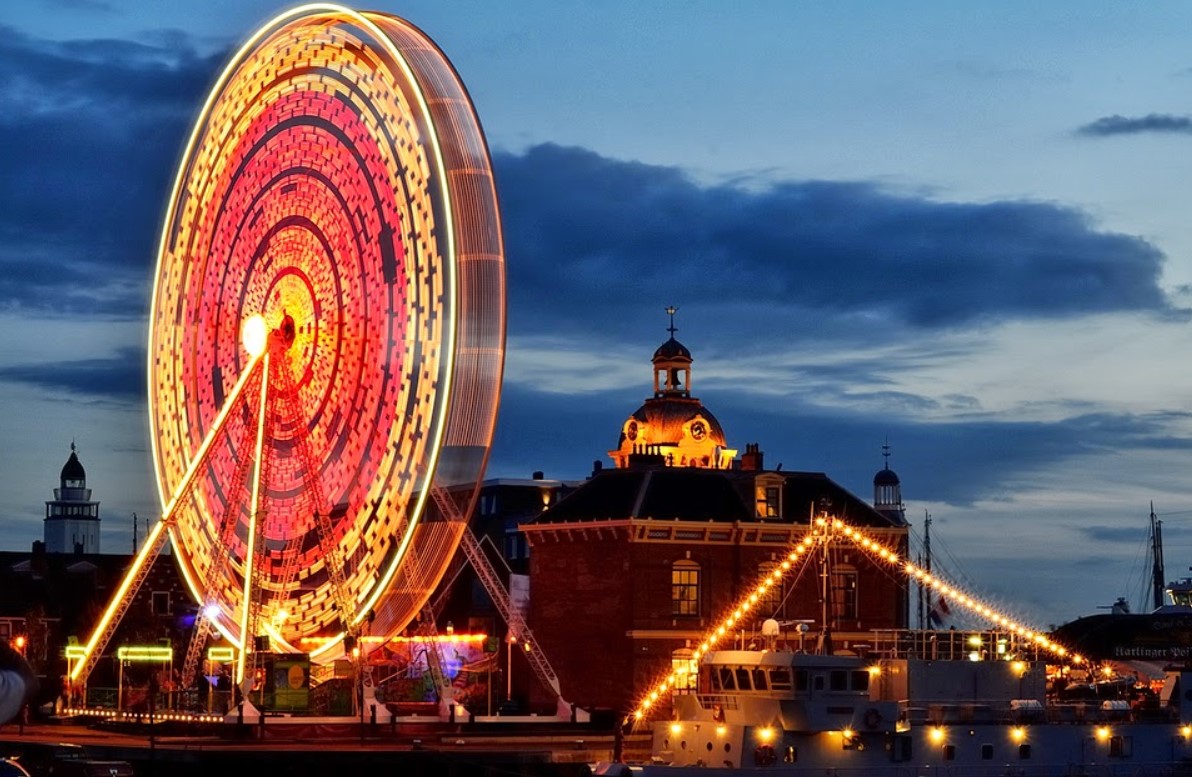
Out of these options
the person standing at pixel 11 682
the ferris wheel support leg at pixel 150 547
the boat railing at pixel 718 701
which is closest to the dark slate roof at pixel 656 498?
the ferris wheel support leg at pixel 150 547

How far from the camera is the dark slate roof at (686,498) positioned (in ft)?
247

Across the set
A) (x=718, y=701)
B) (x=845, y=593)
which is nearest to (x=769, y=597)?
(x=845, y=593)

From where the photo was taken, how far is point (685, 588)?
246ft

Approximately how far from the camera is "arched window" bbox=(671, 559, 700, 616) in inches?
2943

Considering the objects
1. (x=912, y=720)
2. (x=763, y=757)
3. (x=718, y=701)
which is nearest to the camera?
(x=763, y=757)

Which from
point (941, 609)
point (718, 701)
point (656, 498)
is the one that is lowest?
point (718, 701)

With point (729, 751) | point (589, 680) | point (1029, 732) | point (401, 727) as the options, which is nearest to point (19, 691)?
point (729, 751)

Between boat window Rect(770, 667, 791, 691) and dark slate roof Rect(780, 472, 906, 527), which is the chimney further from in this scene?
boat window Rect(770, 667, 791, 691)

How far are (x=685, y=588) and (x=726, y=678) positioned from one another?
25.4m

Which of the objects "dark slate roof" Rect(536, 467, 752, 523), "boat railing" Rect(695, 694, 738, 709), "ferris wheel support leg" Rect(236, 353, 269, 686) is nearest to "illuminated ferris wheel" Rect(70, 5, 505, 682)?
"ferris wheel support leg" Rect(236, 353, 269, 686)

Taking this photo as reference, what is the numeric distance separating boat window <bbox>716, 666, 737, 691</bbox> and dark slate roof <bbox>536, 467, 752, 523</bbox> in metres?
24.3

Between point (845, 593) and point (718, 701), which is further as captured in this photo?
point (845, 593)

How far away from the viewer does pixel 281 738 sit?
55.0 meters

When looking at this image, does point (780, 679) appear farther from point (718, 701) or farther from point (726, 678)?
point (718, 701)
